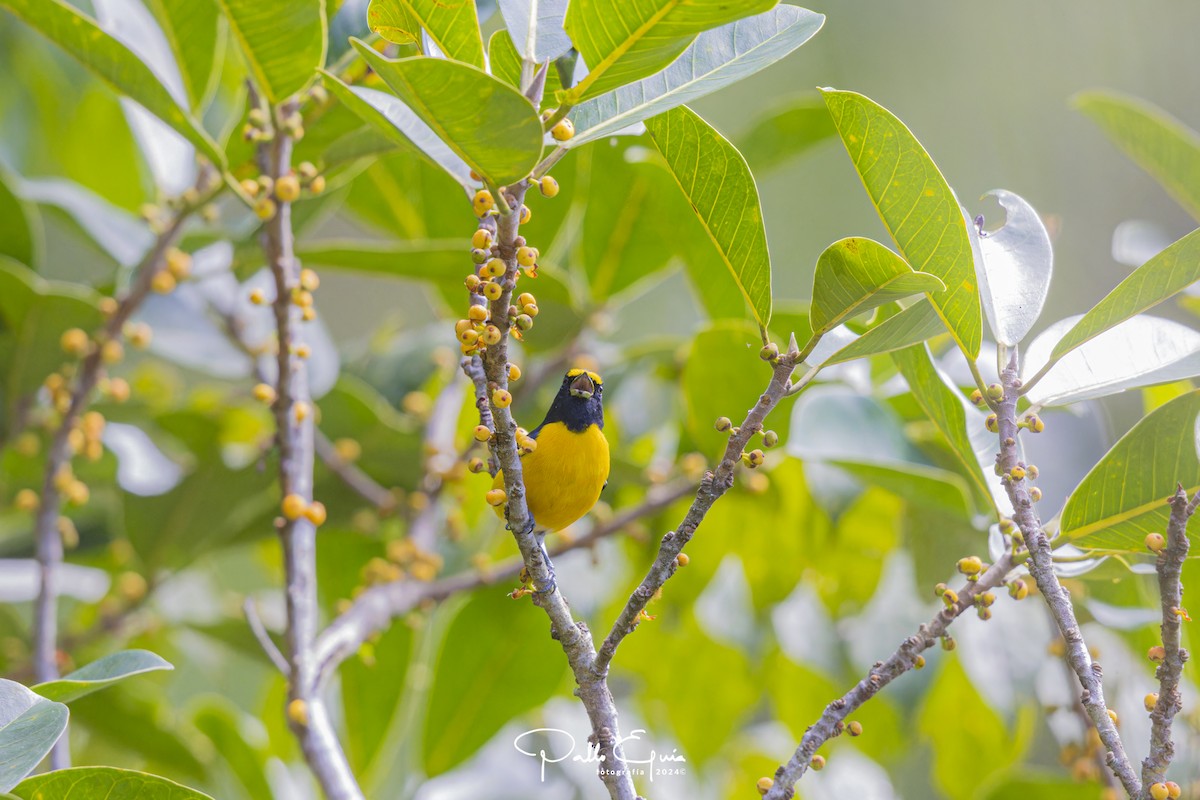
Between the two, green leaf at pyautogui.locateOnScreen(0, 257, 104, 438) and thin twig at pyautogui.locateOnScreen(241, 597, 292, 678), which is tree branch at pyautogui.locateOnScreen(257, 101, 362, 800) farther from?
green leaf at pyautogui.locateOnScreen(0, 257, 104, 438)

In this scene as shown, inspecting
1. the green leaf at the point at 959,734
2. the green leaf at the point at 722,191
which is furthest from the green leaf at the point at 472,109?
the green leaf at the point at 959,734

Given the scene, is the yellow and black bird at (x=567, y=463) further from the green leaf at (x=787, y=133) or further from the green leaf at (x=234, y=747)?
the green leaf at (x=234, y=747)

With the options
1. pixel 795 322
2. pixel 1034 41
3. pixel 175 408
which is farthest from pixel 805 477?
pixel 1034 41

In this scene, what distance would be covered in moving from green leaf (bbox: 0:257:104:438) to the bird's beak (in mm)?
723

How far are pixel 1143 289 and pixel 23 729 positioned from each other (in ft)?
3.03

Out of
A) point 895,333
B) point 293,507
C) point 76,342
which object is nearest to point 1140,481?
point 895,333

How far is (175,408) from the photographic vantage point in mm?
1617

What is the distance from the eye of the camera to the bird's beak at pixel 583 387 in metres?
1.08

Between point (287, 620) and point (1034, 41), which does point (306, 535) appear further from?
point (1034, 41)

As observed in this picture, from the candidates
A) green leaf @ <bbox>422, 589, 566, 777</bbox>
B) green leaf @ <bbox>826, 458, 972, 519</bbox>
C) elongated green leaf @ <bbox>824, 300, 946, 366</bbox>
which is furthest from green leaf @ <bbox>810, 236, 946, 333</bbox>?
green leaf @ <bbox>422, 589, 566, 777</bbox>

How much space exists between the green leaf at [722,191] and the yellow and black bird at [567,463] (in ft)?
0.84

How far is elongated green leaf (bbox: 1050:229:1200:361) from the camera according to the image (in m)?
0.82

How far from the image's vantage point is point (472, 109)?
0.66 meters

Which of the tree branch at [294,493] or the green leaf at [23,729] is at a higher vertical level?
the tree branch at [294,493]
